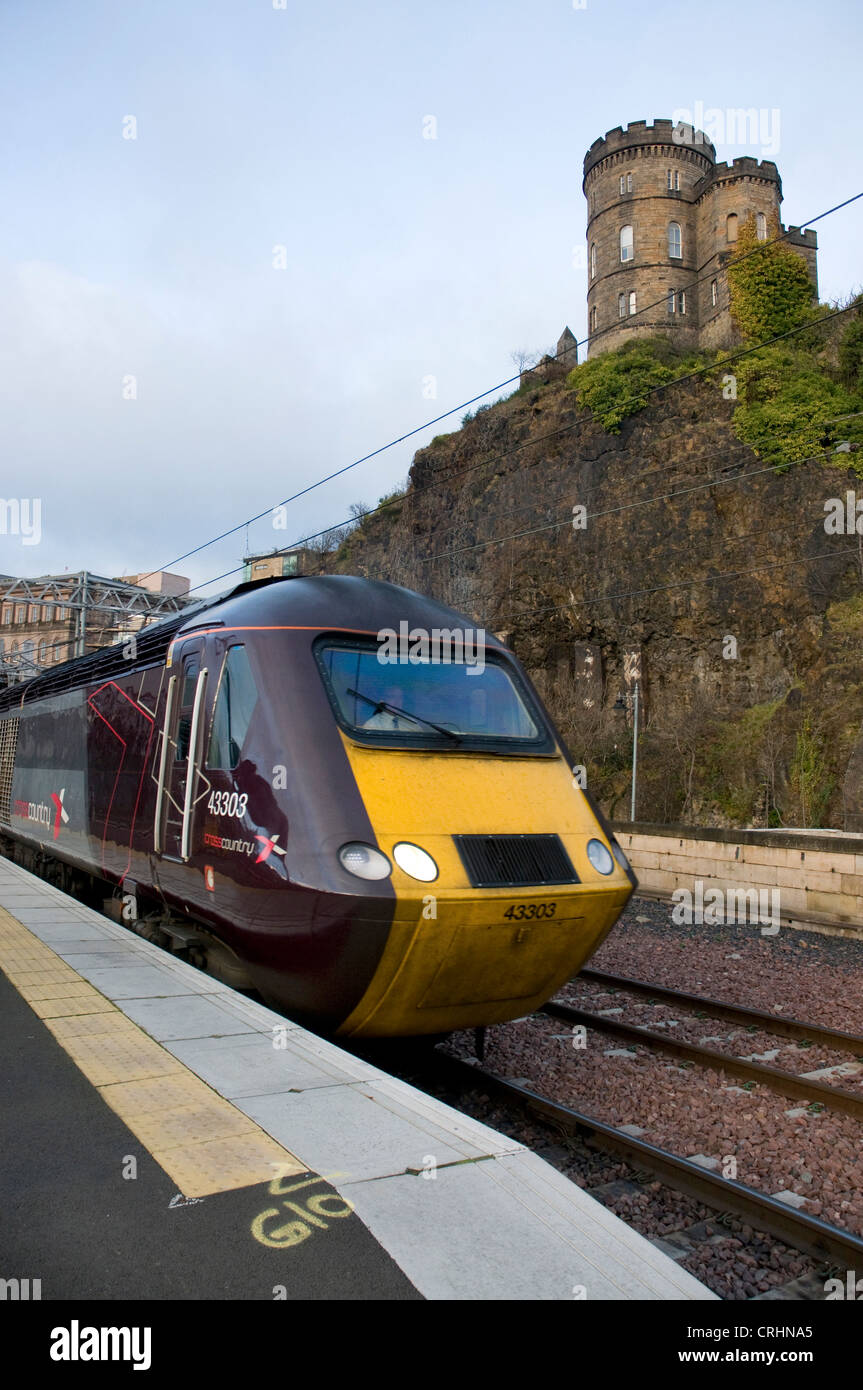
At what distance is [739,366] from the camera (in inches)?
1548

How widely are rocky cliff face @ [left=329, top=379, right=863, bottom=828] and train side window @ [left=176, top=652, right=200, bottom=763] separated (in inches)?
961

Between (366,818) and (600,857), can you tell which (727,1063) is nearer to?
(600,857)

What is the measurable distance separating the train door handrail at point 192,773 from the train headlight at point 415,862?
2190 mm

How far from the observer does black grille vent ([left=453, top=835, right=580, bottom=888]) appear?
18.1ft

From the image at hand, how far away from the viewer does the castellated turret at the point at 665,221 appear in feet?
159

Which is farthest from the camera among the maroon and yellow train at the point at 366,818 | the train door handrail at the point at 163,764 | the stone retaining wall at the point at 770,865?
the stone retaining wall at the point at 770,865

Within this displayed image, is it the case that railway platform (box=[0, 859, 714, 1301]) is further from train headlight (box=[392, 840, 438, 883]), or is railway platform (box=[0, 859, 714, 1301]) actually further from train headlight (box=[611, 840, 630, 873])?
train headlight (box=[611, 840, 630, 873])

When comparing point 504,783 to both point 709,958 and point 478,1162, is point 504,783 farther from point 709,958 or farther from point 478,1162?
point 709,958

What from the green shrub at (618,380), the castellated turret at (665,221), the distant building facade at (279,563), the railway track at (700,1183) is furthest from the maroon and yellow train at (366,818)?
the castellated turret at (665,221)

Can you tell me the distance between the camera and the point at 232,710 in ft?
21.3

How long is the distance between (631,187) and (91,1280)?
58.5 m

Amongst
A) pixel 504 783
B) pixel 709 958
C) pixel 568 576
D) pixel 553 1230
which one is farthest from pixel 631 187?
pixel 553 1230

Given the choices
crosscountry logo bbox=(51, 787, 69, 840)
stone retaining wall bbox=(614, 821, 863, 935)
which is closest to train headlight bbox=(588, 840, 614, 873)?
crosscountry logo bbox=(51, 787, 69, 840)

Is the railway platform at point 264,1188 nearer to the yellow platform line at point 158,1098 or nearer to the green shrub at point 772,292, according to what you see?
the yellow platform line at point 158,1098
